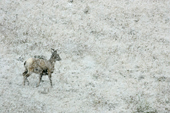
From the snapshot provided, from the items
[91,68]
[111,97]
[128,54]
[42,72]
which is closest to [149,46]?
[128,54]

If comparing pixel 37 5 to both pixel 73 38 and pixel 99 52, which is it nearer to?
pixel 73 38

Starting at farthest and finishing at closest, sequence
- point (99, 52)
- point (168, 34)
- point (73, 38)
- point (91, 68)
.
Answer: point (168, 34), point (73, 38), point (99, 52), point (91, 68)

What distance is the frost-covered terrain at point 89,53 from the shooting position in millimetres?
13500

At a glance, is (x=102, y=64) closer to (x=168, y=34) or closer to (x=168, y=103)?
(x=168, y=103)

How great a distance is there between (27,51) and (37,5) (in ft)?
29.7

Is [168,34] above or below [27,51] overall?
above

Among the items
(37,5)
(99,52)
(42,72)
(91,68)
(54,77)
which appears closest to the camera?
(42,72)

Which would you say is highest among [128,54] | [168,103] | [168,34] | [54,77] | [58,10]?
[58,10]

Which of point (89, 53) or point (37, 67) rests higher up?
point (89, 53)

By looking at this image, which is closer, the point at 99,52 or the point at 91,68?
the point at 91,68

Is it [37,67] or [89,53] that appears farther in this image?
[89,53]

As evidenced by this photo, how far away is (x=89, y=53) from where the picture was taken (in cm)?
2056

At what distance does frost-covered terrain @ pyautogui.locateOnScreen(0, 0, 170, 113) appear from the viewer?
13.5 meters

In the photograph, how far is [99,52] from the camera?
68.1 ft
